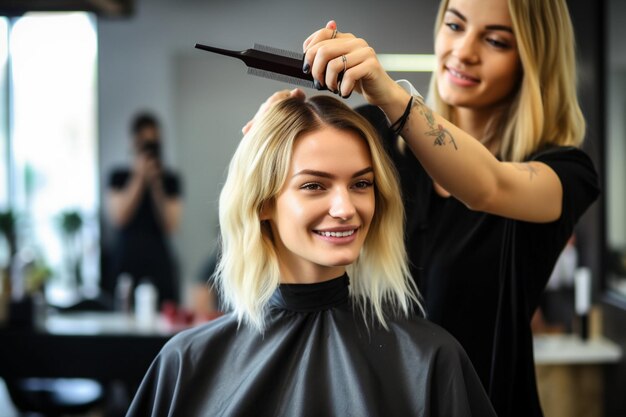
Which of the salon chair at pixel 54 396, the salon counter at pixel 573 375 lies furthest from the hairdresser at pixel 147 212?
the salon counter at pixel 573 375

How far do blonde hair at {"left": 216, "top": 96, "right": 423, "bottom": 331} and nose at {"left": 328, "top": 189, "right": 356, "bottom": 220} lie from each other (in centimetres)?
10

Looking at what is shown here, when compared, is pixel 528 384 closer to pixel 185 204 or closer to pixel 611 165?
pixel 611 165

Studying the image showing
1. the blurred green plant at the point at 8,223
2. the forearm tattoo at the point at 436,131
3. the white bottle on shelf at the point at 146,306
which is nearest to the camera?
the forearm tattoo at the point at 436,131

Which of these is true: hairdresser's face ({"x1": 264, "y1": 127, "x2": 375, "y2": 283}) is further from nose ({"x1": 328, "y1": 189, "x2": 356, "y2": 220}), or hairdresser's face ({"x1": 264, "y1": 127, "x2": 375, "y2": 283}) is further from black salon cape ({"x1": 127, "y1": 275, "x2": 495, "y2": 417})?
black salon cape ({"x1": 127, "y1": 275, "x2": 495, "y2": 417})

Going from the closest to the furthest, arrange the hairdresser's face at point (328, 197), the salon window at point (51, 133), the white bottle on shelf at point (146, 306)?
the hairdresser's face at point (328, 197)
the white bottle on shelf at point (146, 306)
the salon window at point (51, 133)

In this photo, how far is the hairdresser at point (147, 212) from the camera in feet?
15.0

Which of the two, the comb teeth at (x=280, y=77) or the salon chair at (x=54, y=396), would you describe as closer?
the comb teeth at (x=280, y=77)

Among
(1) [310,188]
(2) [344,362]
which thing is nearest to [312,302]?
(2) [344,362]

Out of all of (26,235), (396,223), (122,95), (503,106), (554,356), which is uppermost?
(122,95)

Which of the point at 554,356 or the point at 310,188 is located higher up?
the point at 310,188

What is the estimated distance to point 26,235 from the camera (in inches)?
195

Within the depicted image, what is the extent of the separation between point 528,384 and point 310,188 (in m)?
0.59

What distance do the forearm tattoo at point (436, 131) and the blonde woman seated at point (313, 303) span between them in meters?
0.18

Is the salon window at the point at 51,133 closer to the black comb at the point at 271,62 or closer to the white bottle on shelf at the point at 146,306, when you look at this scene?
the white bottle on shelf at the point at 146,306
